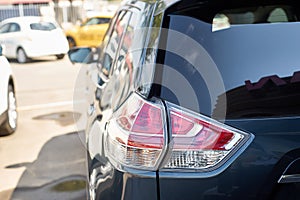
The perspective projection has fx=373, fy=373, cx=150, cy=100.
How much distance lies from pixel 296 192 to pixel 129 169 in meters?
0.67

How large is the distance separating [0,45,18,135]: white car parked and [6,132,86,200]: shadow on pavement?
26.2 inches

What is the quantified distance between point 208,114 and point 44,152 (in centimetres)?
342

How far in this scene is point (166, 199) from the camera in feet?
4.84

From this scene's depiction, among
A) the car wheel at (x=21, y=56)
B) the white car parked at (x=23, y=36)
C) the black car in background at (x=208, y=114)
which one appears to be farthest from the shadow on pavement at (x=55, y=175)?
the car wheel at (x=21, y=56)

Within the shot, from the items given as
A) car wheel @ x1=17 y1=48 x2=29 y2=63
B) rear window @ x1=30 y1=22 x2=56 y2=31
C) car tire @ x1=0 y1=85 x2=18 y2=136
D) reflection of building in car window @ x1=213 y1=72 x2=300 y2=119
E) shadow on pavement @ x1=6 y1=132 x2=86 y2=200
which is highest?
reflection of building in car window @ x1=213 y1=72 x2=300 y2=119

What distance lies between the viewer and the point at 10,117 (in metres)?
5.22

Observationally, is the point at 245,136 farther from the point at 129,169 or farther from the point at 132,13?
the point at 132,13

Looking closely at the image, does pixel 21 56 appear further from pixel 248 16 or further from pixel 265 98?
pixel 265 98

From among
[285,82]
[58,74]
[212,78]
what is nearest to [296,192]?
[285,82]

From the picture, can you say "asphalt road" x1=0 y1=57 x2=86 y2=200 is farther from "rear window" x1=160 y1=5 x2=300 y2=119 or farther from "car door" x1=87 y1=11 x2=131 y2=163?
"rear window" x1=160 y1=5 x2=300 y2=119

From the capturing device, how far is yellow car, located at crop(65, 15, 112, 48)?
15125mm

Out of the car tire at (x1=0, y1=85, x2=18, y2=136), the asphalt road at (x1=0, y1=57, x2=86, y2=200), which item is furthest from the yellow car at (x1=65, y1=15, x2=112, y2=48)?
the car tire at (x1=0, y1=85, x2=18, y2=136)

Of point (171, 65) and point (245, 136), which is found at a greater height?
point (171, 65)

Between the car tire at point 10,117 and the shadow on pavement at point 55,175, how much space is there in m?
0.67
